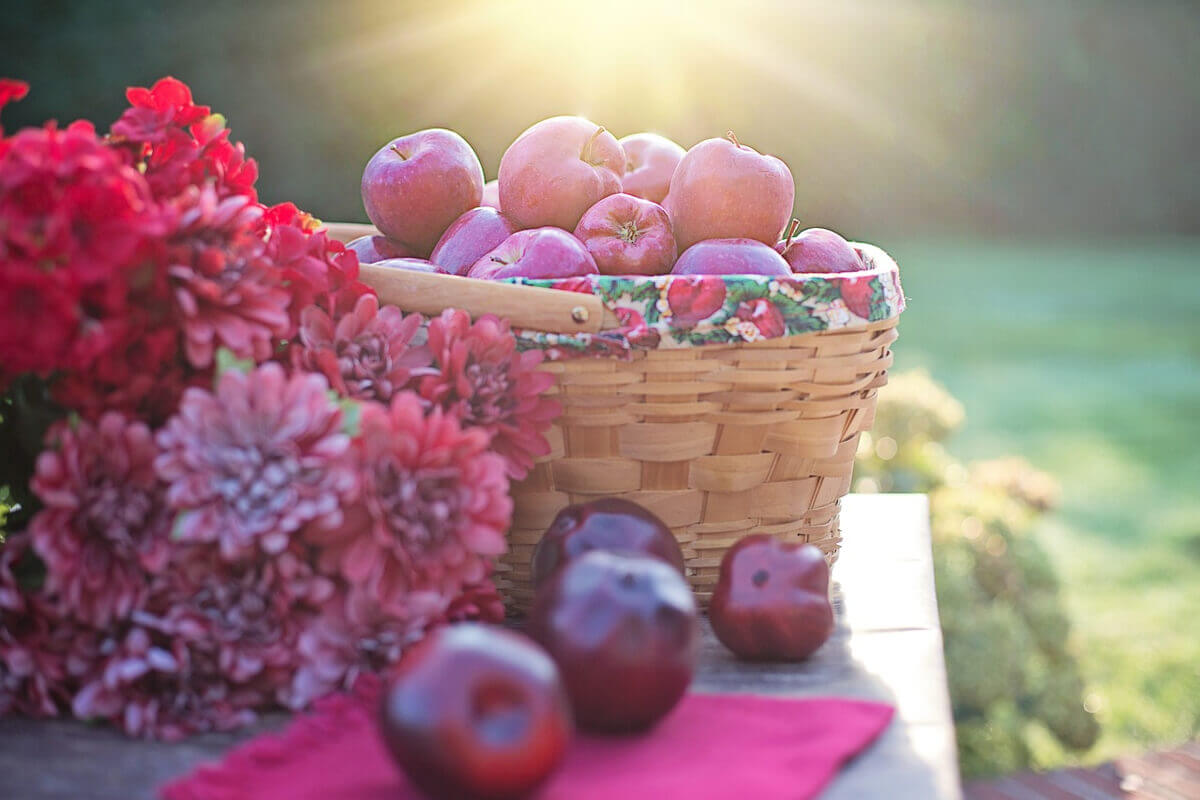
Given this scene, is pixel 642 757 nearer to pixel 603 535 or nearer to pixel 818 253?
pixel 603 535

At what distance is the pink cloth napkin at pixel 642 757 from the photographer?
676 mm

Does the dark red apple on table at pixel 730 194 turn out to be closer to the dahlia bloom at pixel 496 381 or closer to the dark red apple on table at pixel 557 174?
the dark red apple on table at pixel 557 174

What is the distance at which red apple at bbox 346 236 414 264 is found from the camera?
1.24 meters

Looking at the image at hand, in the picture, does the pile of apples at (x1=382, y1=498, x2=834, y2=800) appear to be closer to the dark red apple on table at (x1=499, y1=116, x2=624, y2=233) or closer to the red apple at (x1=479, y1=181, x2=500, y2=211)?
the dark red apple on table at (x1=499, y1=116, x2=624, y2=233)

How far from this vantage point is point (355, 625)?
2.56 ft

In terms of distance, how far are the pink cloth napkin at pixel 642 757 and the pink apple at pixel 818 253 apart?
463 mm

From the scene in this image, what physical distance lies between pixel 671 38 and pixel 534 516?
4192 millimetres

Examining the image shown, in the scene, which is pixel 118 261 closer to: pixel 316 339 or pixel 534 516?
pixel 316 339

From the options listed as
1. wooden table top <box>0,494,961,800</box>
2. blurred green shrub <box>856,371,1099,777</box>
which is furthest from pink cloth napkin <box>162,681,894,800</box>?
blurred green shrub <box>856,371,1099,777</box>

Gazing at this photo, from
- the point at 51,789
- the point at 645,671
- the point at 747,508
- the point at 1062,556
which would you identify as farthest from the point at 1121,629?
the point at 51,789

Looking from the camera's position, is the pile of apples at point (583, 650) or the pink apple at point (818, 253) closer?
the pile of apples at point (583, 650)

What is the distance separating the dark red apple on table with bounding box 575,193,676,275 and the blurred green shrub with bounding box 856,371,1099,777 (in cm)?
133

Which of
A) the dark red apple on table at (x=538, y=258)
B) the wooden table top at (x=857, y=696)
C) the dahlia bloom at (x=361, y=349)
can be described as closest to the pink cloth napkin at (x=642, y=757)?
the wooden table top at (x=857, y=696)

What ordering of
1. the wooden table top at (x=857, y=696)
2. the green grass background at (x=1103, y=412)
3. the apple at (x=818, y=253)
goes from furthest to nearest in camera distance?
the green grass background at (x=1103, y=412) < the apple at (x=818, y=253) < the wooden table top at (x=857, y=696)
